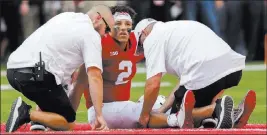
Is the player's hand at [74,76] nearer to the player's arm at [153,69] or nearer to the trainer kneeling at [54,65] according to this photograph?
the trainer kneeling at [54,65]

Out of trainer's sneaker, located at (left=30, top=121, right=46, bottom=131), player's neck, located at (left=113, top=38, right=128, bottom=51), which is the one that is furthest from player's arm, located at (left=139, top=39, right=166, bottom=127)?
trainer's sneaker, located at (left=30, top=121, right=46, bottom=131)

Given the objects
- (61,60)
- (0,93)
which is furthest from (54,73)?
(0,93)

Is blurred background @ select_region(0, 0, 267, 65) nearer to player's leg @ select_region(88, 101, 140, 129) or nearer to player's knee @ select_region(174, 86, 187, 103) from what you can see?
player's leg @ select_region(88, 101, 140, 129)

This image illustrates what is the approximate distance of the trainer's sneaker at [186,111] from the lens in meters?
9.84

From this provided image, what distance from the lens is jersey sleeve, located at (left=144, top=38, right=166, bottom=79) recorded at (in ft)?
32.5

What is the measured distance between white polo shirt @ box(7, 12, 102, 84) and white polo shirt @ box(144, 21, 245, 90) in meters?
0.49

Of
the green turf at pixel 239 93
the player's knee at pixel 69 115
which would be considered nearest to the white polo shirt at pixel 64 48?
the player's knee at pixel 69 115

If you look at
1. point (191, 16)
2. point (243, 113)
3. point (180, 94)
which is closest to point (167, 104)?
point (180, 94)

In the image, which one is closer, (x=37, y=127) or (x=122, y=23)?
(x=37, y=127)

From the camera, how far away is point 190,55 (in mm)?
10086

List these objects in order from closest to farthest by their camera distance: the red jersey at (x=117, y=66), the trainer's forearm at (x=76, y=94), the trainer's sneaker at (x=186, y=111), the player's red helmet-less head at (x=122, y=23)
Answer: the trainer's sneaker at (x=186, y=111) < the player's red helmet-less head at (x=122, y=23) < the red jersey at (x=117, y=66) < the trainer's forearm at (x=76, y=94)

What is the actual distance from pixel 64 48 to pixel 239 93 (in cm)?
631

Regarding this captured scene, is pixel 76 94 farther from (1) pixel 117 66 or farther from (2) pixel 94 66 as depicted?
(2) pixel 94 66

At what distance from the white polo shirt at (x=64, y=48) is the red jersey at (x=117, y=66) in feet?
1.40
